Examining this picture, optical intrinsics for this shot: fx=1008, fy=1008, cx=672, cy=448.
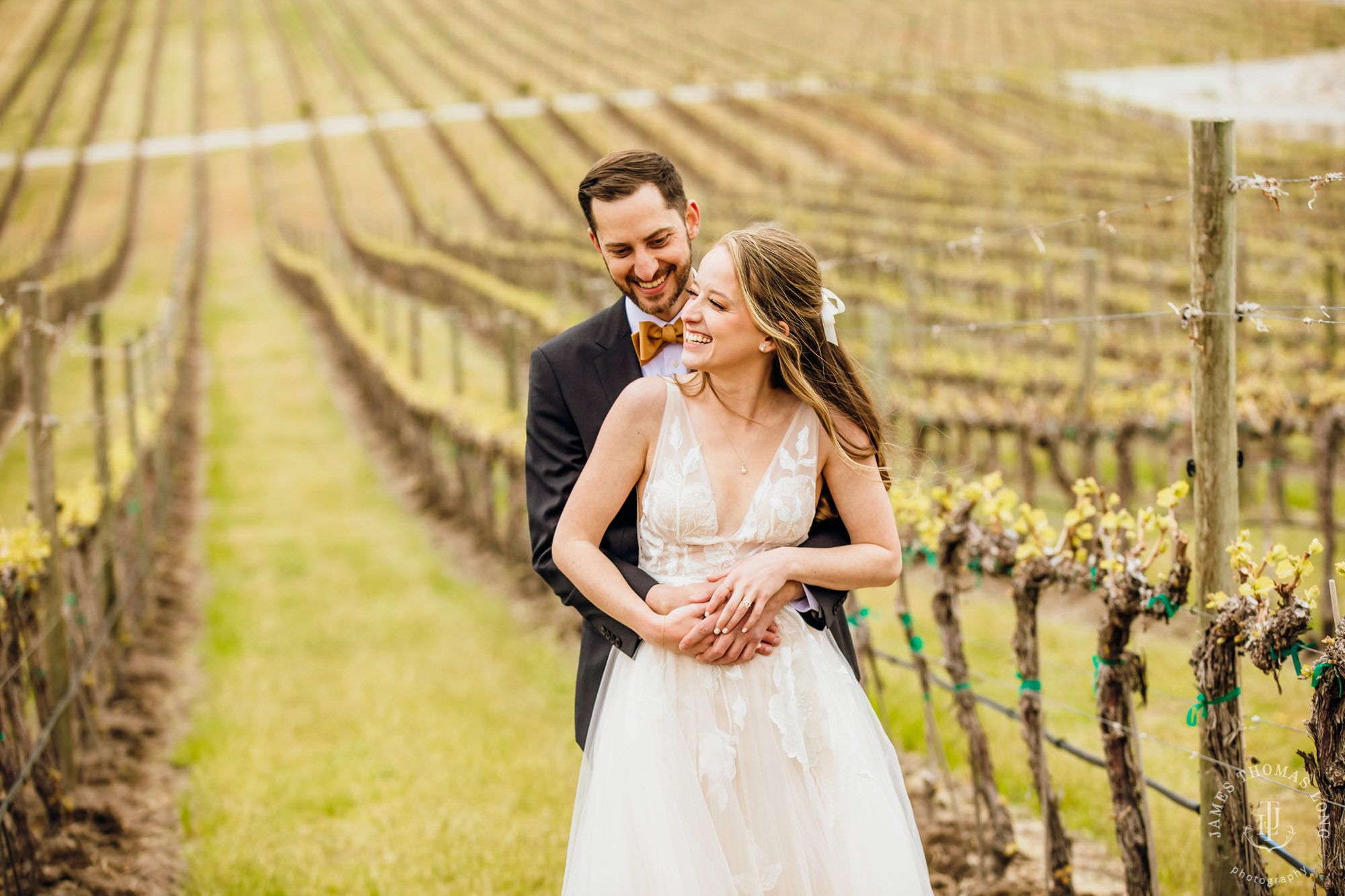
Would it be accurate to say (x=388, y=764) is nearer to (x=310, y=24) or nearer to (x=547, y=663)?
(x=547, y=663)

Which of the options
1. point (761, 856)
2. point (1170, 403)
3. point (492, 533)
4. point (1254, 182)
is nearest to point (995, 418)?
point (1170, 403)

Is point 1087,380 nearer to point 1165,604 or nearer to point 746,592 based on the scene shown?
point 1165,604

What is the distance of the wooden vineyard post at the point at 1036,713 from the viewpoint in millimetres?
3277

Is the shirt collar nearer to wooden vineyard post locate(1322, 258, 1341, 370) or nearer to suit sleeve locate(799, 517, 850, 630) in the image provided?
suit sleeve locate(799, 517, 850, 630)

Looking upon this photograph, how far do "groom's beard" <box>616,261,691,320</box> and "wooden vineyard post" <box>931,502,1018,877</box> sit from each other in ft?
5.31

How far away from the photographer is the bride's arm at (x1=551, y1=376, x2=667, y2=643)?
7.48ft

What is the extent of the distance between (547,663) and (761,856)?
4437 millimetres

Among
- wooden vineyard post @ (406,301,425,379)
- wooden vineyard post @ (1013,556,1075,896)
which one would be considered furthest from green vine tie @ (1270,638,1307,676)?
wooden vineyard post @ (406,301,425,379)

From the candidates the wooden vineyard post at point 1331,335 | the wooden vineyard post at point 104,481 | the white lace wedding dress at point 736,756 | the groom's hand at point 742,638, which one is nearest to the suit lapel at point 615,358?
the white lace wedding dress at point 736,756

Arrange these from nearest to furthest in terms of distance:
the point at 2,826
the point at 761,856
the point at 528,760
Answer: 1. the point at 761,856
2. the point at 2,826
3. the point at 528,760

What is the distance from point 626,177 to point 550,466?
0.73 metres

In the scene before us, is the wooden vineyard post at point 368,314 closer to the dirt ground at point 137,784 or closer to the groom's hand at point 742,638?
the dirt ground at point 137,784

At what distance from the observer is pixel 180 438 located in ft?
45.0

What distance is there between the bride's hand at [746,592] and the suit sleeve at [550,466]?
34 cm
